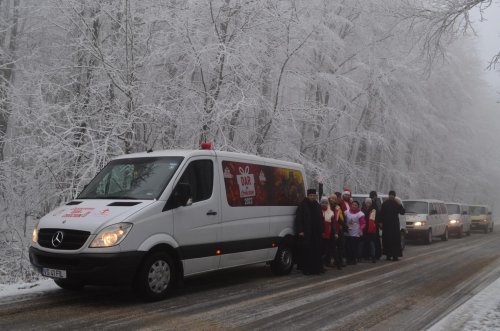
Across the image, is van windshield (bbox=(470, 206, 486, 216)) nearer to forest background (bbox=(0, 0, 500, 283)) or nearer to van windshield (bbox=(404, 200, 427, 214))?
van windshield (bbox=(404, 200, 427, 214))

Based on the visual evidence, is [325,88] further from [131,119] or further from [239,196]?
A: [239,196]

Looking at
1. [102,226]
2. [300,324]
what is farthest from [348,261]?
[102,226]

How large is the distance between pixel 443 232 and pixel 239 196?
54.8 ft

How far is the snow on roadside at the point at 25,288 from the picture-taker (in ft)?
24.0

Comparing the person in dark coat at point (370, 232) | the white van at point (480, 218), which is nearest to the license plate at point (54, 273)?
the person in dark coat at point (370, 232)

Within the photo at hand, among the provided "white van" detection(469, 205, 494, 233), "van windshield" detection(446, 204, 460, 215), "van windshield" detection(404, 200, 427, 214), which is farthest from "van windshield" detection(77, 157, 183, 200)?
"white van" detection(469, 205, 494, 233)

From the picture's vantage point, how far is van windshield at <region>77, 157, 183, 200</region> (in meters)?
7.47

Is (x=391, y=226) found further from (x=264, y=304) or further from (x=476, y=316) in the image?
(x=264, y=304)

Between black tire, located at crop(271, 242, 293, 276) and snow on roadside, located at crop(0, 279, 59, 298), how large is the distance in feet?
13.9

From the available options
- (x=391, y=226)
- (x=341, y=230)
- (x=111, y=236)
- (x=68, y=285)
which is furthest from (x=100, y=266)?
(x=391, y=226)

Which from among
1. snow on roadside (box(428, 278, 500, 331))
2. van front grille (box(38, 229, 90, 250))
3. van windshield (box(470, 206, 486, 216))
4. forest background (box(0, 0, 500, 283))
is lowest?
snow on roadside (box(428, 278, 500, 331))

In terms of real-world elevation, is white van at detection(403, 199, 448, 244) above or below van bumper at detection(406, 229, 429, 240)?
above

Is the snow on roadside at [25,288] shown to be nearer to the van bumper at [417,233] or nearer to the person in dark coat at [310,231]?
the person in dark coat at [310,231]

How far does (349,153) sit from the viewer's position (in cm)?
2378
